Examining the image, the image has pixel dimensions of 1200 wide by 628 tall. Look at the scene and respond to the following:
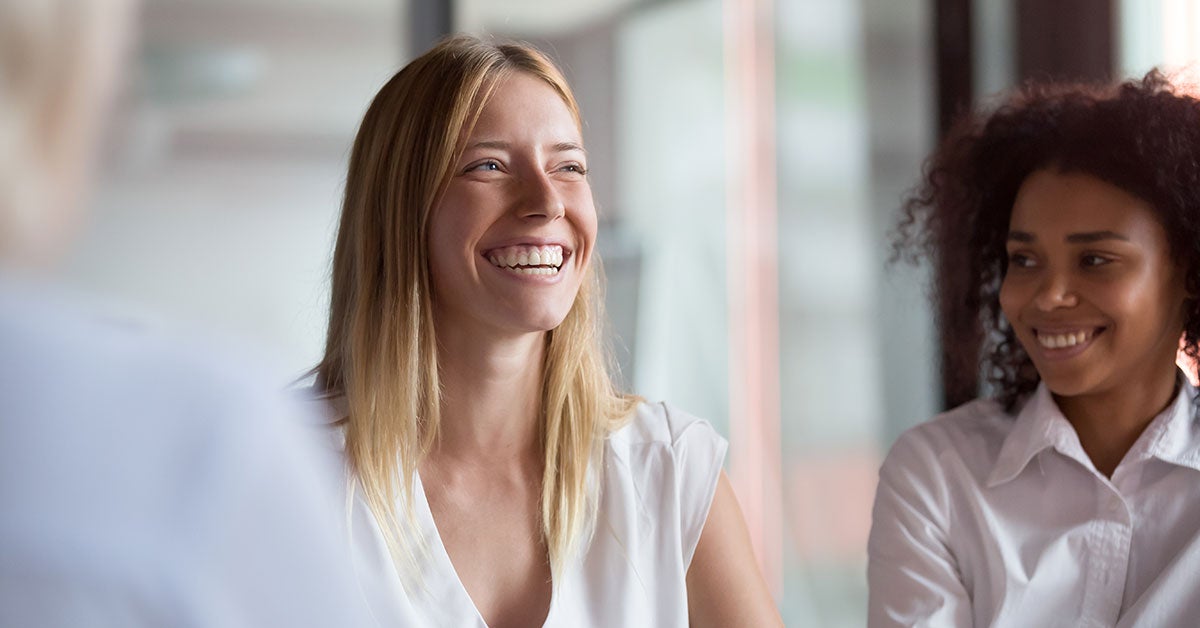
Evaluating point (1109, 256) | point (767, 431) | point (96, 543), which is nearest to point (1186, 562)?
point (1109, 256)

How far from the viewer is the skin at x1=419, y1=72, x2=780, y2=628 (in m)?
1.66

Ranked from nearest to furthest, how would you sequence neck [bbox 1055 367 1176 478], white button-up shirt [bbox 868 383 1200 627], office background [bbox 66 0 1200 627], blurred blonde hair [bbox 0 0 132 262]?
blurred blonde hair [bbox 0 0 132 262], white button-up shirt [bbox 868 383 1200 627], neck [bbox 1055 367 1176 478], office background [bbox 66 0 1200 627]

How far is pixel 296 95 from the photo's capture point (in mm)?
3328

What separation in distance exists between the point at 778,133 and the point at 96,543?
354 cm

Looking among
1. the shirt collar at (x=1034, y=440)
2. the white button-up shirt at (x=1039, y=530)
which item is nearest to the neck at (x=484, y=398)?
the white button-up shirt at (x=1039, y=530)

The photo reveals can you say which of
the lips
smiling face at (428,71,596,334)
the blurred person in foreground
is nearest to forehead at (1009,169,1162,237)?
the lips

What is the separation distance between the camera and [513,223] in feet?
5.53

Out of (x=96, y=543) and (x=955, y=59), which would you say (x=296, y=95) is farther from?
(x=96, y=543)

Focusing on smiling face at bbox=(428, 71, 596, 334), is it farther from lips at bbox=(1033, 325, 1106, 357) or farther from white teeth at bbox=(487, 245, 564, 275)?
lips at bbox=(1033, 325, 1106, 357)

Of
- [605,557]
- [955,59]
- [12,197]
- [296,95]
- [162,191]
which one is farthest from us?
[955,59]

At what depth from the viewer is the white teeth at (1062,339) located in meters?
1.82

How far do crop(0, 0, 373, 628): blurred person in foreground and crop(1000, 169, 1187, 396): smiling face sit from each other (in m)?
1.57

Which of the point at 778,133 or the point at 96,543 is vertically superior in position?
the point at 778,133

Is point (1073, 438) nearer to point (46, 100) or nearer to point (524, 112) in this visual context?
point (524, 112)
